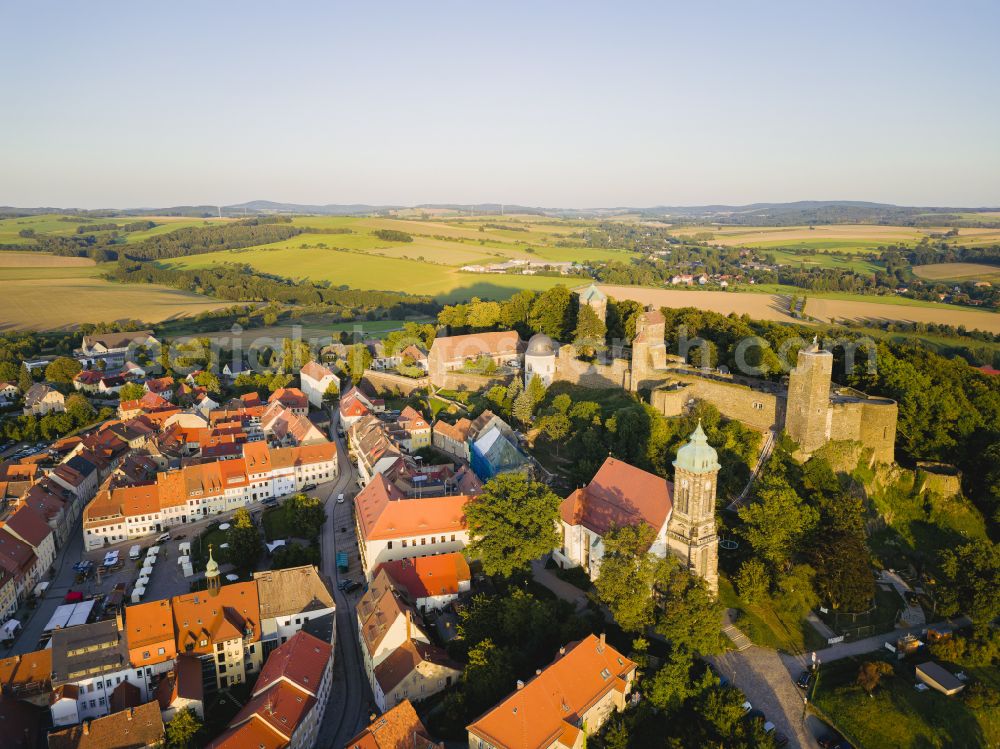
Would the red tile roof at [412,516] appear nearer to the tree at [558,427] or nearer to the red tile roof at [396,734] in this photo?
the tree at [558,427]

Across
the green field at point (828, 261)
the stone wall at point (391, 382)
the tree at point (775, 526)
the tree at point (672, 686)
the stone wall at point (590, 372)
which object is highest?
the green field at point (828, 261)

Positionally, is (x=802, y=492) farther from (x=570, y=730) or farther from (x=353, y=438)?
(x=353, y=438)

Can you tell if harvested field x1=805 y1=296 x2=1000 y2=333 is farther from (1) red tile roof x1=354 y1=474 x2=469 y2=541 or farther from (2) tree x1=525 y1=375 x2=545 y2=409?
(1) red tile roof x1=354 y1=474 x2=469 y2=541

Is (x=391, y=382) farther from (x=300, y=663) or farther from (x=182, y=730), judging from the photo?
(x=182, y=730)

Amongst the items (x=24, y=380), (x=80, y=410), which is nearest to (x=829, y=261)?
(x=80, y=410)

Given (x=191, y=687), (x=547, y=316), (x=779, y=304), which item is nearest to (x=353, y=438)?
(x=547, y=316)

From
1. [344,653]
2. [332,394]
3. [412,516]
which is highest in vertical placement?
[412,516]

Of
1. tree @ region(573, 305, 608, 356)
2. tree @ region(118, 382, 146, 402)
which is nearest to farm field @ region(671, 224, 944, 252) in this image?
tree @ region(573, 305, 608, 356)

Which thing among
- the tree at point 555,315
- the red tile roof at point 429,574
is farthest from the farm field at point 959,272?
the red tile roof at point 429,574
